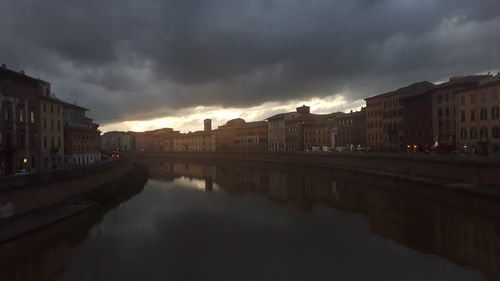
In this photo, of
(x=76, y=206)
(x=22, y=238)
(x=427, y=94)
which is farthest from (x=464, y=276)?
(x=427, y=94)

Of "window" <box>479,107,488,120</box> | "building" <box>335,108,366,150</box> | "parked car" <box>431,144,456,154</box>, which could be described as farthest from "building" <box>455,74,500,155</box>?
"building" <box>335,108,366,150</box>

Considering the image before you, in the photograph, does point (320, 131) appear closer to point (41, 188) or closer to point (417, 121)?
point (417, 121)

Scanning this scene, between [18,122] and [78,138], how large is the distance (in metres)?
28.1

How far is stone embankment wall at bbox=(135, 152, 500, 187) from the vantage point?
40.3 m

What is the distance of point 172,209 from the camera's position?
43.8 metres

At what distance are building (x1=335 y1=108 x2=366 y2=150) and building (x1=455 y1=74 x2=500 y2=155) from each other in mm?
47753

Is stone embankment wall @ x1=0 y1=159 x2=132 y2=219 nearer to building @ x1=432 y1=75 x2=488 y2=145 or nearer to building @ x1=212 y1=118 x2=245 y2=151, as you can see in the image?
building @ x1=432 y1=75 x2=488 y2=145

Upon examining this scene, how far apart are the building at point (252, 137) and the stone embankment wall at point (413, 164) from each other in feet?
140

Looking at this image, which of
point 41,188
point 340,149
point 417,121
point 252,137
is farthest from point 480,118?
point 252,137

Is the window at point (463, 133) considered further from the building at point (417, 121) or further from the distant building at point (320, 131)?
the distant building at point (320, 131)

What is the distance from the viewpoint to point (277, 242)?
2861cm

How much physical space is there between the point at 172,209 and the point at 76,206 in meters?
11.1

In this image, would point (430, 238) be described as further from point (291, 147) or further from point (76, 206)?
point (291, 147)

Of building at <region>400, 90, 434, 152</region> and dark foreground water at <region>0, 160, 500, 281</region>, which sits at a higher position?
building at <region>400, 90, 434, 152</region>
